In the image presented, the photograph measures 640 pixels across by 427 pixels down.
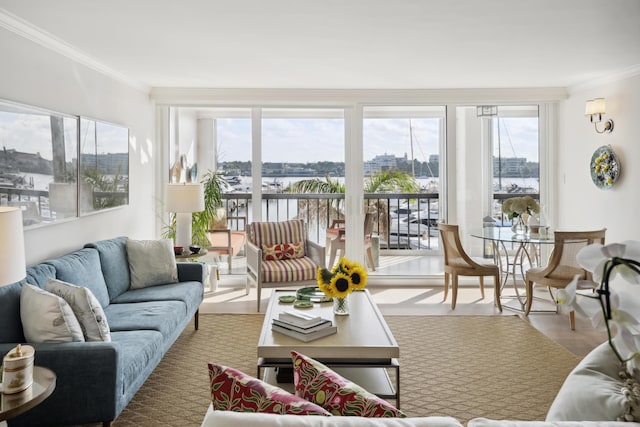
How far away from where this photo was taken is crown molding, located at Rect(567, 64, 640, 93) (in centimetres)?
471

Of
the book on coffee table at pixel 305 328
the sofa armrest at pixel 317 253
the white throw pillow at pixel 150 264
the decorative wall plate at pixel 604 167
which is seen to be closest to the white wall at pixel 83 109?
the white throw pillow at pixel 150 264

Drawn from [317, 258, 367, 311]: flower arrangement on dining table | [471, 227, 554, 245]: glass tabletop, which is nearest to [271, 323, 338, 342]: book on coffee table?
[317, 258, 367, 311]: flower arrangement on dining table

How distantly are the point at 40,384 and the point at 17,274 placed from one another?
18.6 inches

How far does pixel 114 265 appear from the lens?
3924 mm

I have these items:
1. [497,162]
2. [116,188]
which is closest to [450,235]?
[497,162]

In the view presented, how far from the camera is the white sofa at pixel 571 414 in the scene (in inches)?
45.6

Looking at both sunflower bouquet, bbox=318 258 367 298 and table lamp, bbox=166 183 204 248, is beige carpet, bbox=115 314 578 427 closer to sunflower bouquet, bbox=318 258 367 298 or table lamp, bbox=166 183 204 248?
sunflower bouquet, bbox=318 258 367 298

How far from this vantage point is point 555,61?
14.9ft

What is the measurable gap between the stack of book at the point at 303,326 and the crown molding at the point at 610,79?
151 inches

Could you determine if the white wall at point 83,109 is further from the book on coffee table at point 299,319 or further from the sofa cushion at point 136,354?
the book on coffee table at point 299,319

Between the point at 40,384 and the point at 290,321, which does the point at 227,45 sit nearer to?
the point at 290,321

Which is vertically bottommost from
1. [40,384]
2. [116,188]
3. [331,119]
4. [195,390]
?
[195,390]

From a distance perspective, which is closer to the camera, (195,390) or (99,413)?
(99,413)

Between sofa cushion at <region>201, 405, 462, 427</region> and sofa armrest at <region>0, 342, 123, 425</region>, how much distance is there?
1.43 metres
